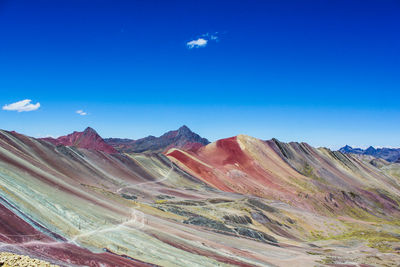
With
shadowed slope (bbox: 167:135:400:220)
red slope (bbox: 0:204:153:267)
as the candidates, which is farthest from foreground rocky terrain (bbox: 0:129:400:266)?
shadowed slope (bbox: 167:135:400:220)

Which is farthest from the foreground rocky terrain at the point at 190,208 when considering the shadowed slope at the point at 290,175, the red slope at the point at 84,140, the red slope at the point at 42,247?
the red slope at the point at 84,140

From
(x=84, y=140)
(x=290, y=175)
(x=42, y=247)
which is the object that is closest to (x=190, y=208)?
(x=42, y=247)

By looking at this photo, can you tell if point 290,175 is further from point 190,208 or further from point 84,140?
point 84,140

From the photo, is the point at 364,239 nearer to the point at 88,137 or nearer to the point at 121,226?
the point at 121,226

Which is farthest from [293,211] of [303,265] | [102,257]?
[102,257]

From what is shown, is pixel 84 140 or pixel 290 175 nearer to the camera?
pixel 290 175

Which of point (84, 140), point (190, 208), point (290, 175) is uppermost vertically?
point (84, 140)
